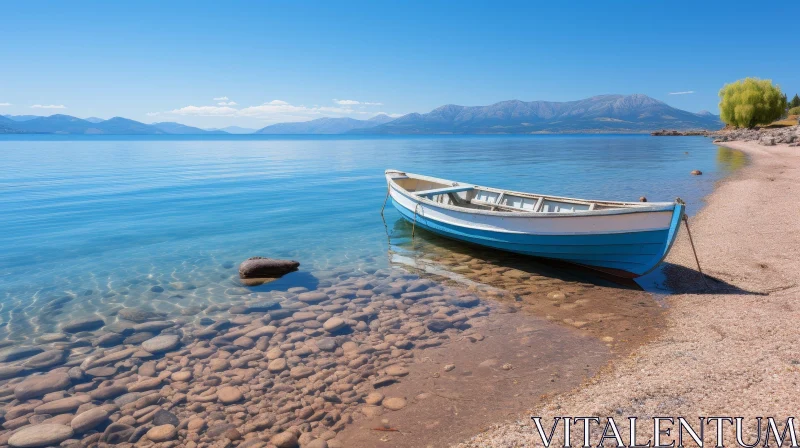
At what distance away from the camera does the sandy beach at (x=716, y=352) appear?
5.27m

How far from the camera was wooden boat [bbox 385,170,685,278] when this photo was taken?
9.84 meters

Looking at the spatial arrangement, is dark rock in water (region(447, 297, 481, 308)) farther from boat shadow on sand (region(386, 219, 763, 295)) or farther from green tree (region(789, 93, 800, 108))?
green tree (region(789, 93, 800, 108))

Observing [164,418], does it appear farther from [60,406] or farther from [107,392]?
[60,406]

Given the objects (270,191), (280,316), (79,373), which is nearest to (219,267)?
(280,316)

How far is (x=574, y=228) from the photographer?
1084 centimetres

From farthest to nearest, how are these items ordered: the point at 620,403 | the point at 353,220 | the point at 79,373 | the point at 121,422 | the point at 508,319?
1. the point at 353,220
2. the point at 508,319
3. the point at 79,373
4. the point at 121,422
5. the point at 620,403

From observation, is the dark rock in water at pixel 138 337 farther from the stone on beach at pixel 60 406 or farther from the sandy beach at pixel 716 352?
the sandy beach at pixel 716 352

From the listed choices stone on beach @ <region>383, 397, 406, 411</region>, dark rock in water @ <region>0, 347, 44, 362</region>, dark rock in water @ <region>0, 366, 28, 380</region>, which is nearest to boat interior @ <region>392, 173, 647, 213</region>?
stone on beach @ <region>383, 397, 406, 411</region>

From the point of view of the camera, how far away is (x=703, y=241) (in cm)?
1343

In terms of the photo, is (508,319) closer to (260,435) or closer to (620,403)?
(620,403)

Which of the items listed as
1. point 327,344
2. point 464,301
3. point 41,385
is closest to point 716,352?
point 464,301

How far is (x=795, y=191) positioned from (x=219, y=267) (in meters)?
23.5

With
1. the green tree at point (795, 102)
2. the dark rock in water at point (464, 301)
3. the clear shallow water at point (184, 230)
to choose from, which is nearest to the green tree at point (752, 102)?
the green tree at point (795, 102)

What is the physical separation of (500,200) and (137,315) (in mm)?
10883
